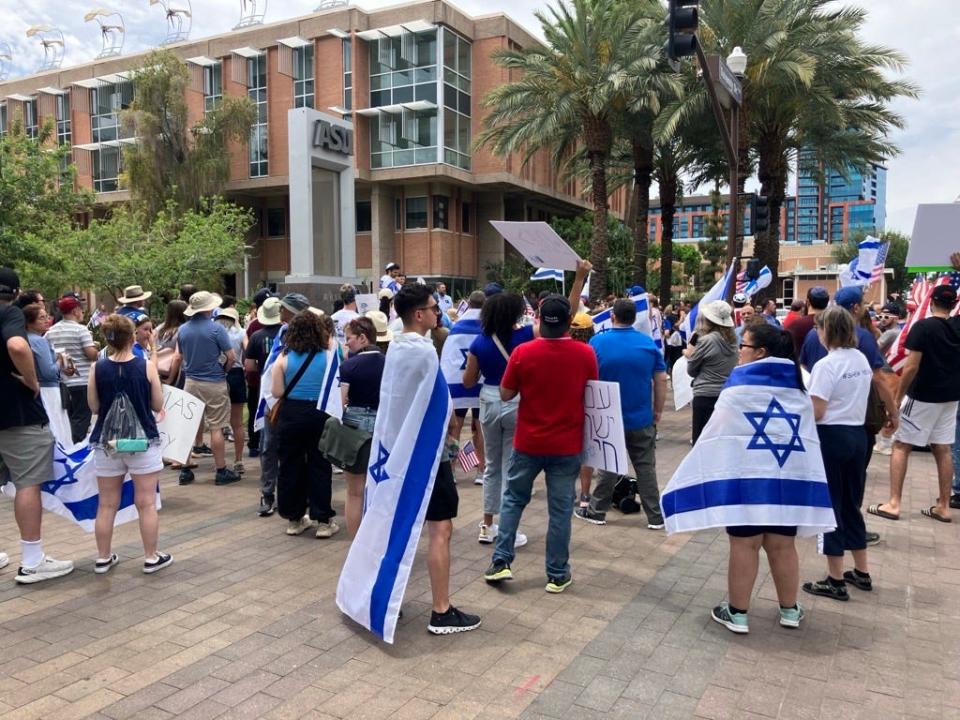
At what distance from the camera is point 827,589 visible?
4.71 m

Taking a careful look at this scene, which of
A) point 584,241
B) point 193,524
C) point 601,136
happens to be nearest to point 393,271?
point 193,524

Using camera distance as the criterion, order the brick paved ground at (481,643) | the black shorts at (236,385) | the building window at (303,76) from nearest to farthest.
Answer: the brick paved ground at (481,643), the black shorts at (236,385), the building window at (303,76)

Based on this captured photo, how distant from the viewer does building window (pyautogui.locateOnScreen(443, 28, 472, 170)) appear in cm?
A: 3341

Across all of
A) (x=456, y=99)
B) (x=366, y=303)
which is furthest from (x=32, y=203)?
(x=456, y=99)

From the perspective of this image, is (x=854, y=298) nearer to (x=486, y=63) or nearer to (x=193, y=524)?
(x=193, y=524)

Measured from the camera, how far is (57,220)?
23.5 m

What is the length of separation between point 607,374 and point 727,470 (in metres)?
2.05

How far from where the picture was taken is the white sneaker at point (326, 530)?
19.2 ft

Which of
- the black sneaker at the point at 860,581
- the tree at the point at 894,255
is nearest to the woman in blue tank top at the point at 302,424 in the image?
the black sneaker at the point at 860,581

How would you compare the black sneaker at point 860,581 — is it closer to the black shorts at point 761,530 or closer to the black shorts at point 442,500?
the black shorts at point 761,530

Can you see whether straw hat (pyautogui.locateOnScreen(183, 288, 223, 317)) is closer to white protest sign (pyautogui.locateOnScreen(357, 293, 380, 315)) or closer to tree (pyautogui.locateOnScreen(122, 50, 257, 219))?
white protest sign (pyautogui.locateOnScreen(357, 293, 380, 315))

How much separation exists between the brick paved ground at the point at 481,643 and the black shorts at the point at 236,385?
101 inches

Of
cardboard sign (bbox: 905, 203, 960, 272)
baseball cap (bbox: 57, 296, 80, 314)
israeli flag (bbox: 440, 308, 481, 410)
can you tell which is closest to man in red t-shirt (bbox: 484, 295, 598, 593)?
israeli flag (bbox: 440, 308, 481, 410)

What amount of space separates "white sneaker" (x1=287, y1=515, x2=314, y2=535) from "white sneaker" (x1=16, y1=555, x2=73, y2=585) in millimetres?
1540
